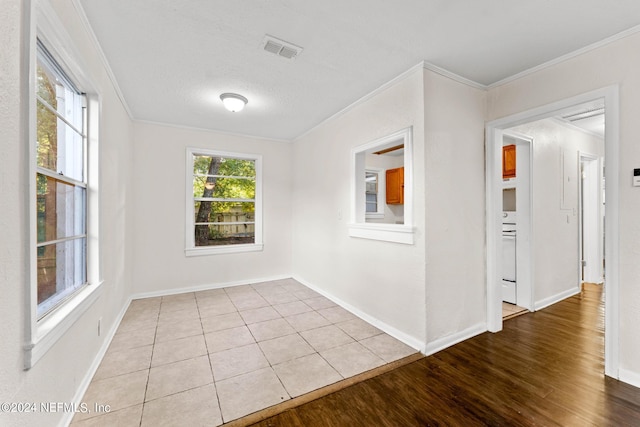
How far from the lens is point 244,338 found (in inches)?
106

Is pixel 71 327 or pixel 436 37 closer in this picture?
pixel 71 327

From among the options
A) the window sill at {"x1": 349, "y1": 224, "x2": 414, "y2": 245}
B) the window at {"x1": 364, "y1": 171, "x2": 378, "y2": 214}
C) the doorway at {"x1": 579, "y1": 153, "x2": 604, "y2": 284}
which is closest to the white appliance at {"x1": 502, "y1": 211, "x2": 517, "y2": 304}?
the doorway at {"x1": 579, "y1": 153, "x2": 604, "y2": 284}

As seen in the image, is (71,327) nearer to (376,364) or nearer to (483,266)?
(376,364)

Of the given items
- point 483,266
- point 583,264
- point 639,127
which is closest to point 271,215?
point 483,266

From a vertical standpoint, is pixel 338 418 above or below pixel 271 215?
below

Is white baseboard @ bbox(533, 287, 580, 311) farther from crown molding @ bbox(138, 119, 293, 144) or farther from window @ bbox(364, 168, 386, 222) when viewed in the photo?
crown molding @ bbox(138, 119, 293, 144)

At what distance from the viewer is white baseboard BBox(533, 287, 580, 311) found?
340cm

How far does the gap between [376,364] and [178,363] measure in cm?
165

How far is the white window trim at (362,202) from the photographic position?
255cm

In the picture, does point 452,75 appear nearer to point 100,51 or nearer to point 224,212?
point 100,51

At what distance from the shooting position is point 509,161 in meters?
3.77

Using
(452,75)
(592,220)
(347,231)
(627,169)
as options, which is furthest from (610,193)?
(592,220)

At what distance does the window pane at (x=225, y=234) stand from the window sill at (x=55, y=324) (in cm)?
247

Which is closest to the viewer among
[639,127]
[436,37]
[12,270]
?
[12,270]
